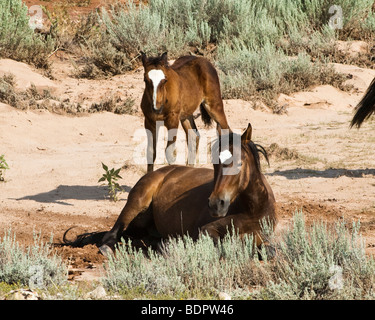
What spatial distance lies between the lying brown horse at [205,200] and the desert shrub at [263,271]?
363 millimetres

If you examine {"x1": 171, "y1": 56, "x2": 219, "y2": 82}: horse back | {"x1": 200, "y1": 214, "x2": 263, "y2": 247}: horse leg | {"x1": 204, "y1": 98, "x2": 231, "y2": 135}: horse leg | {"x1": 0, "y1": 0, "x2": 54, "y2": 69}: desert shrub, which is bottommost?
{"x1": 200, "y1": 214, "x2": 263, "y2": 247}: horse leg

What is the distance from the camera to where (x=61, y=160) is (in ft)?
37.8

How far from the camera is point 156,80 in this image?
9.21 metres

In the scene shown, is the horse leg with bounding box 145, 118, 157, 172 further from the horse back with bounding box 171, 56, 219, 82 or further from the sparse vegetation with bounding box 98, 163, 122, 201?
the horse back with bounding box 171, 56, 219, 82

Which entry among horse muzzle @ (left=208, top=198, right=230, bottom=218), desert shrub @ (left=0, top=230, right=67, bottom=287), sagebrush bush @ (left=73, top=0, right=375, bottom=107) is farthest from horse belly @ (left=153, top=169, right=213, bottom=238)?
sagebrush bush @ (left=73, top=0, right=375, bottom=107)

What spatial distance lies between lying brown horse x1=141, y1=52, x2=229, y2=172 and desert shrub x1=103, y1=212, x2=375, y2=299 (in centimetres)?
401

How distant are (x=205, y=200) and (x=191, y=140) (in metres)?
4.49

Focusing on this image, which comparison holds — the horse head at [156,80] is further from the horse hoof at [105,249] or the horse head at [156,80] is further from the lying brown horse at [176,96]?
the horse hoof at [105,249]

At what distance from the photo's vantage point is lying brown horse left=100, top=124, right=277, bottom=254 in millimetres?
5516

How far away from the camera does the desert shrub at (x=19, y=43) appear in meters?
16.7

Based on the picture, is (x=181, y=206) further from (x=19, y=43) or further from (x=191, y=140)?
(x=19, y=43)

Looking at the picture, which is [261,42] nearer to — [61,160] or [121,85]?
[121,85]

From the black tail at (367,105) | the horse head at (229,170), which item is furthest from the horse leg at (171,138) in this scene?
the horse head at (229,170)

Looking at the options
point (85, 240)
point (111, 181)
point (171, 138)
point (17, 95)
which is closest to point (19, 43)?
point (17, 95)
